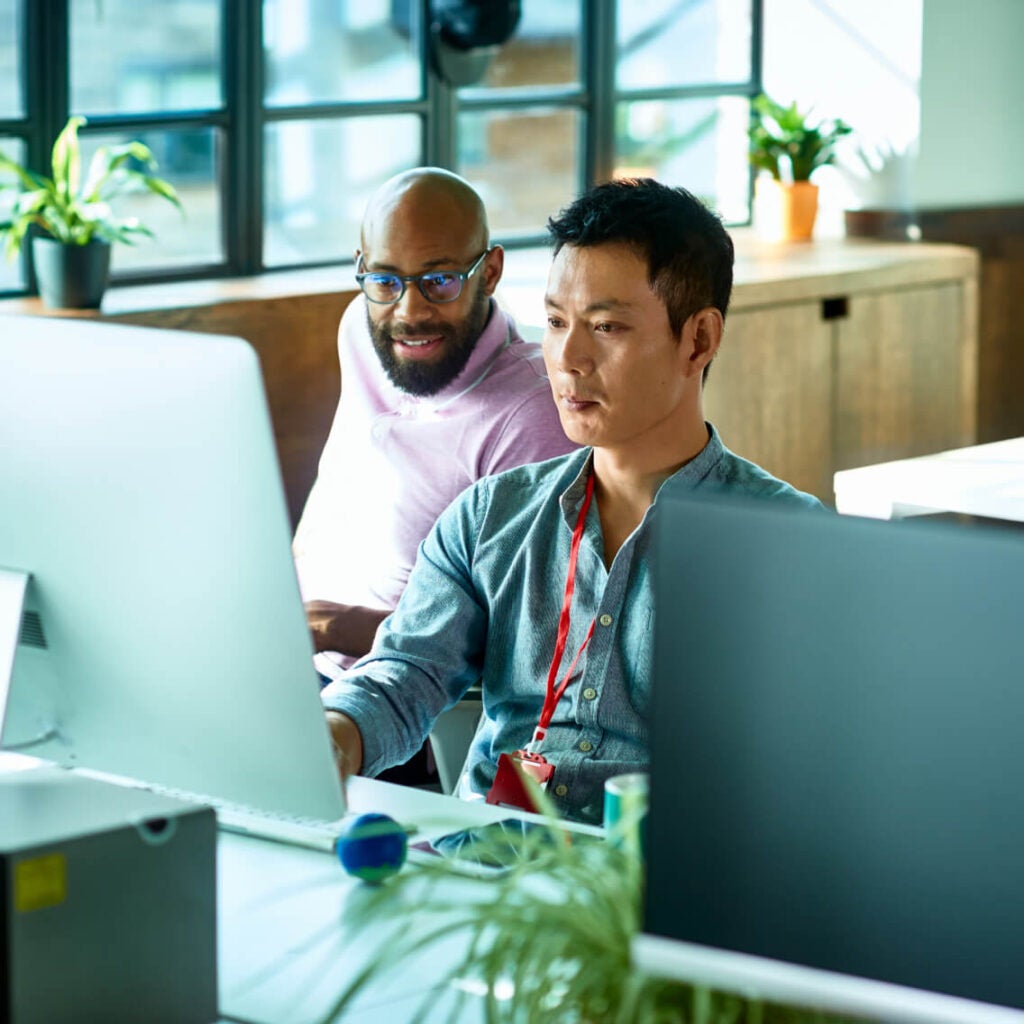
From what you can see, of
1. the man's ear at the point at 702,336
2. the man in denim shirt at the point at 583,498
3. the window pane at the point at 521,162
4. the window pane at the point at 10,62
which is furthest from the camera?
the window pane at the point at 521,162

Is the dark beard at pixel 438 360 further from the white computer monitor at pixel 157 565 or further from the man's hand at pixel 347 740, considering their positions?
the white computer monitor at pixel 157 565

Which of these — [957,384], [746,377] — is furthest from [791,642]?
[957,384]

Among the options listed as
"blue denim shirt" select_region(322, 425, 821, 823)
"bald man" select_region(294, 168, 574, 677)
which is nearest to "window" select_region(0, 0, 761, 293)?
"bald man" select_region(294, 168, 574, 677)

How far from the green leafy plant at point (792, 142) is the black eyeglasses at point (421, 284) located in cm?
300

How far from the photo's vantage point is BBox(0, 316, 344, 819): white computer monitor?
49.6 inches

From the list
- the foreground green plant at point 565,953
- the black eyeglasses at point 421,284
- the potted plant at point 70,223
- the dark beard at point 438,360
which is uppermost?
the potted plant at point 70,223

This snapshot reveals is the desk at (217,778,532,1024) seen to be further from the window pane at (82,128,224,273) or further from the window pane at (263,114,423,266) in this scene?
the window pane at (263,114,423,266)

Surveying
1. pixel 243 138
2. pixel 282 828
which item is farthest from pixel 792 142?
pixel 282 828

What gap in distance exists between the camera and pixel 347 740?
178cm

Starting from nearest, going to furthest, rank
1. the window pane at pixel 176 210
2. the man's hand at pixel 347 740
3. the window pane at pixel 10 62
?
the man's hand at pixel 347 740, the window pane at pixel 10 62, the window pane at pixel 176 210

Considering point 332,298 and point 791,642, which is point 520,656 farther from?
point 332,298

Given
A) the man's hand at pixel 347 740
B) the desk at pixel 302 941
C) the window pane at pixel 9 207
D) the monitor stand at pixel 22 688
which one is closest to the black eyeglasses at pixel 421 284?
the man's hand at pixel 347 740

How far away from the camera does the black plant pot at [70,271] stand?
3.92 metres

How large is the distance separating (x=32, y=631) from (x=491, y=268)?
1477 millimetres
